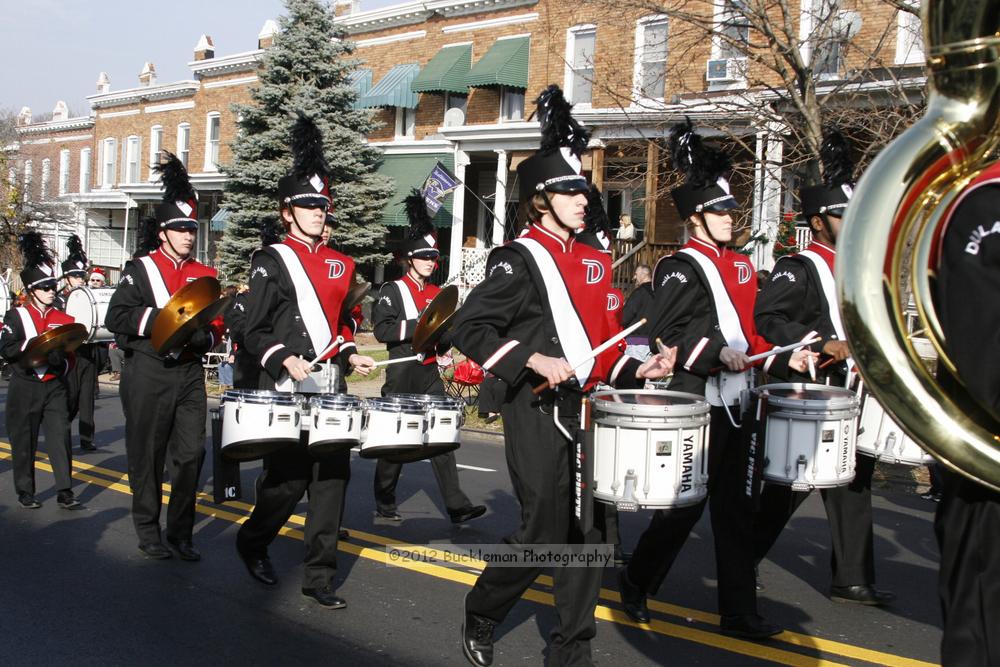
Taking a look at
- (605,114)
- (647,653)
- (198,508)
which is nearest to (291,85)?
(605,114)

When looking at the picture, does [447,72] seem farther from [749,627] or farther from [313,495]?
[749,627]

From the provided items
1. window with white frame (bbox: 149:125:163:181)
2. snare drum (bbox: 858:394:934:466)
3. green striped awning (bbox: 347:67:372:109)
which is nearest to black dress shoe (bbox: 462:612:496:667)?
snare drum (bbox: 858:394:934:466)

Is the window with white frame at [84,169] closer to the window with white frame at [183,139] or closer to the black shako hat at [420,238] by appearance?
the window with white frame at [183,139]

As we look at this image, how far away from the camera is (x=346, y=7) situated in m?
31.5

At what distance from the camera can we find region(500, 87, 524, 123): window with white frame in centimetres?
2612

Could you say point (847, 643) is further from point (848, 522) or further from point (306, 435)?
point (306, 435)

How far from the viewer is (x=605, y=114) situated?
2109 centimetres

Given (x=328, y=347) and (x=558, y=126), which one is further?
(x=328, y=347)

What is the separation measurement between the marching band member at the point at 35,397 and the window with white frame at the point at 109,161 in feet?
123

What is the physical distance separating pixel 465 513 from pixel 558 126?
410 cm

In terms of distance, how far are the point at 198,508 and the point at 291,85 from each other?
797 inches

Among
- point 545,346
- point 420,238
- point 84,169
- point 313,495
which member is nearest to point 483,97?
point 420,238

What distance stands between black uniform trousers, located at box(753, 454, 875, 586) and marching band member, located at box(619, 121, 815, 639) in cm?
46

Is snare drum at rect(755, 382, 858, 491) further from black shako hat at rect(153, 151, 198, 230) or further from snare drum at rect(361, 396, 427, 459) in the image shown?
black shako hat at rect(153, 151, 198, 230)
